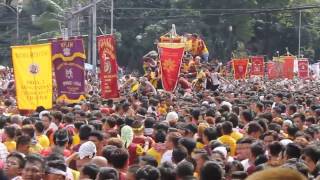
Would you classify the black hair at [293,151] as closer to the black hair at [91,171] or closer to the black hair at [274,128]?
the black hair at [91,171]

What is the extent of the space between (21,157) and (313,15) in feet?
247

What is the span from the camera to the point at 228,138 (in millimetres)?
9562

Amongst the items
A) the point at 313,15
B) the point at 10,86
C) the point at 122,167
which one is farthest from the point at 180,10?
the point at 122,167

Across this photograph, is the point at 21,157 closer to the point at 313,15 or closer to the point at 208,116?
the point at 208,116

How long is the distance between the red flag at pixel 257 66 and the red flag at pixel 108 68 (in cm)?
2063

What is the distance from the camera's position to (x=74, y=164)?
843 cm

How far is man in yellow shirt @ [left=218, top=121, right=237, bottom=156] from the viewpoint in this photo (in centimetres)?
946

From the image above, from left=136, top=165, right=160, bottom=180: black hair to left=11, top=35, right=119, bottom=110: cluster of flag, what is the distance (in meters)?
7.27

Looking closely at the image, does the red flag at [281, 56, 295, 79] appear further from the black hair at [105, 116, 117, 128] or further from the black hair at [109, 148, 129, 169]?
the black hair at [109, 148, 129, 169]

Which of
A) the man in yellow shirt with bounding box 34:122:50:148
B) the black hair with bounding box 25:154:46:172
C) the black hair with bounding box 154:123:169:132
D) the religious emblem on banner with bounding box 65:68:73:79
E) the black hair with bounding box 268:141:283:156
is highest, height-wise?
the religious emblem on banner with bounding box 65:68:73:79

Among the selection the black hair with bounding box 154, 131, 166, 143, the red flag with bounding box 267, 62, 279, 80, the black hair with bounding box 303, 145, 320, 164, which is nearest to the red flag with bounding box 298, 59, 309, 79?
the red flag with bounding box 267, 62, 279, 80

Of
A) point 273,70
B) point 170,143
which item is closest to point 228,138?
point 170,143

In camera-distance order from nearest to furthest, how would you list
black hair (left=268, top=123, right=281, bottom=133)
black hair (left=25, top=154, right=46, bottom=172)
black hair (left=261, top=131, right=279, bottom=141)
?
black hair (left=25, top=154, right=46, bottom=172), black hair (left=261, top=131, right=279, bottom=141), black hair (left=268, top=123, right=281, bottom=133)

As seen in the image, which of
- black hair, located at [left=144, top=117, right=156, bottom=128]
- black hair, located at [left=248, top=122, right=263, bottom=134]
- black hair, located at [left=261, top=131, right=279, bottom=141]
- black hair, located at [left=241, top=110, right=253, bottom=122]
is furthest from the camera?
black hair, located at [left=241, top=110, right=253, bottom=122]
